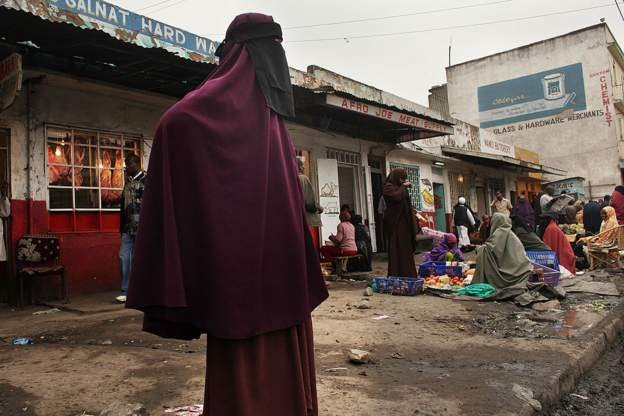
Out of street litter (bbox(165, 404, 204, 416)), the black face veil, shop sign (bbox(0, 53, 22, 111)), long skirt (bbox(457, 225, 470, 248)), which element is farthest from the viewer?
long skirt (bbox(457, 225, 470, 248))

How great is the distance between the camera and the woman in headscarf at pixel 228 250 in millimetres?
1674

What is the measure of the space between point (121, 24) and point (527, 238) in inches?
268

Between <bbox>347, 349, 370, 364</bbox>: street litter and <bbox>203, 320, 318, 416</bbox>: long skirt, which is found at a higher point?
<bbox>203, 320, 318, 416</bbox>: long skirt

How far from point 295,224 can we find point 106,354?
2.61m

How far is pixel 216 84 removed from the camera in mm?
1812

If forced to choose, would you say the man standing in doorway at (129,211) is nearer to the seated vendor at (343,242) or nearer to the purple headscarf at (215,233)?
the seated vendor at (343,242)

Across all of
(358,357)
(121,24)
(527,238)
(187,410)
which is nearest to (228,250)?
(187,410)

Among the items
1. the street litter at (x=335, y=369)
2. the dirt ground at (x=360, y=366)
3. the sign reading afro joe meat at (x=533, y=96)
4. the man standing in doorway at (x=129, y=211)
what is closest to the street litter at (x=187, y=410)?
the dirt ground at (x=360, y=366)

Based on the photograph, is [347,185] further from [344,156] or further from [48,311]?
[48,311]

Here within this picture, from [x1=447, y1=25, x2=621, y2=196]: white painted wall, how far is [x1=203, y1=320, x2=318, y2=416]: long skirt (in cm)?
2603

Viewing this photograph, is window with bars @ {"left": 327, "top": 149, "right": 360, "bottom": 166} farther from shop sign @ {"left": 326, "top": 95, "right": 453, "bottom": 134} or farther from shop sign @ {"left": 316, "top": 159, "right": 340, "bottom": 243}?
shop sign @ {"left": 326, "top": 95, "right": 453, "bottom": 134}

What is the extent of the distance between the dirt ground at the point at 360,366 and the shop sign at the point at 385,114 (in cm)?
473

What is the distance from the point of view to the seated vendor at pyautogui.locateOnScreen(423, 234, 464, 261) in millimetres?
8133

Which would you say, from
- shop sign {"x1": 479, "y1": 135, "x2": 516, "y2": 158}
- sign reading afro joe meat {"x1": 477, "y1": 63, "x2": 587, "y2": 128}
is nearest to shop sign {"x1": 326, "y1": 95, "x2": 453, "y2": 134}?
shop sign {"x1": 479, "y1": 135, "x2": 516, "y2": 158}
